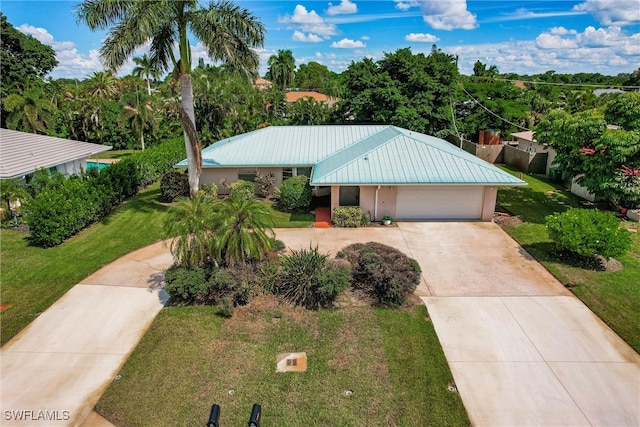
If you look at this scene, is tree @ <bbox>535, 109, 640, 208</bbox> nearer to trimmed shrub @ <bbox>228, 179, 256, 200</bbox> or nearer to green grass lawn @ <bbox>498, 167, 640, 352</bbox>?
green grass lawn @ <bbox>498, 167, 640, 352</bbox>

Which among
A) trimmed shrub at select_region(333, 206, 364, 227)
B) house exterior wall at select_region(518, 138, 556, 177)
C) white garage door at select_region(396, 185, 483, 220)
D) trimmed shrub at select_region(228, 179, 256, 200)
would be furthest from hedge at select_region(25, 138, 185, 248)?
house exterior wall at select_region(518, 138, 556, 177)

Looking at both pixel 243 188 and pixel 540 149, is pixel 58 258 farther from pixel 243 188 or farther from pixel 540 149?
pixel 540 149

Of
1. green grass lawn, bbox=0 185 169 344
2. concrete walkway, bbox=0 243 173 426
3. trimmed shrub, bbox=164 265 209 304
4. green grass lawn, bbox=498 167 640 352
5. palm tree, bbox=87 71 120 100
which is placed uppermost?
palm tree, bbox=87 71 120 100

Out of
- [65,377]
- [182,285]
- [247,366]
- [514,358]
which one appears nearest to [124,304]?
[182,285]

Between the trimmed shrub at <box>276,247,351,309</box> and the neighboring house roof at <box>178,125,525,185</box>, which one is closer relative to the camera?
the trimmed shrub at <box>276,247,351,309</box>

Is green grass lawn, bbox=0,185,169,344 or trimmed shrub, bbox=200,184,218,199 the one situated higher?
trimmed shrub, bbox=200,184,218,199

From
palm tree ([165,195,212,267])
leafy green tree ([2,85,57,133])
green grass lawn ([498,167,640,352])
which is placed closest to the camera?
green grass lawn ([498,167,640,352])

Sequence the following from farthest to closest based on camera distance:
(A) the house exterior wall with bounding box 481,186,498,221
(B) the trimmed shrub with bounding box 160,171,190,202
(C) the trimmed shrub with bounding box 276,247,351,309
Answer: (B) the trimmed shrub with bounding box 160,171,190,202, (A) the house exterior wall with bounding box 481,186,498,221, (C) the trimmed shrub with bounding box 276,247,351,309

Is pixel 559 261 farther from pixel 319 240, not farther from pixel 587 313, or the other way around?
pixel 319 240
